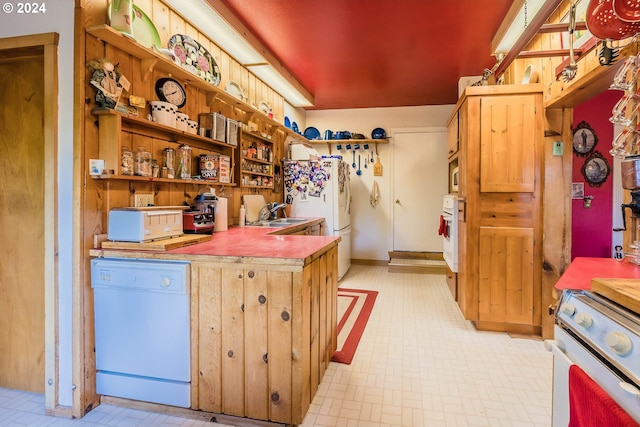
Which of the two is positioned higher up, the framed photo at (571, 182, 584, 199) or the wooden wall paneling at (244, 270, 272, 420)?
the framed photo at (571, 182, 584, 199)

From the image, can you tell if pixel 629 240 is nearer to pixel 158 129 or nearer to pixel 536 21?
pixel 536 21

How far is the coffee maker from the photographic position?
218cm

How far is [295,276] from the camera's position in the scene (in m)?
1.51

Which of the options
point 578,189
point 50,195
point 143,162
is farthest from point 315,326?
point 578,189

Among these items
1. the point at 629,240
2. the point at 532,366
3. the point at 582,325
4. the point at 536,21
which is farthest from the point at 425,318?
the point at 536,21

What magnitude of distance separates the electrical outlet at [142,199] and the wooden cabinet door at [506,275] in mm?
2573

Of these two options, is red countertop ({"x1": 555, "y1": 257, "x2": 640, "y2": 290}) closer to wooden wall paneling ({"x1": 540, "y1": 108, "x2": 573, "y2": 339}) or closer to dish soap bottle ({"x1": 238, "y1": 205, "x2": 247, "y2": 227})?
wooden wall paneling ({"x1": 540, "y1": 108, "x2": 573, "y2": 339})

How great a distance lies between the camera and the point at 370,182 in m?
5.47

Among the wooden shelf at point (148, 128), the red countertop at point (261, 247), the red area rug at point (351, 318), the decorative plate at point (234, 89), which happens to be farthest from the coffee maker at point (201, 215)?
the red area rug at point (351, 318)

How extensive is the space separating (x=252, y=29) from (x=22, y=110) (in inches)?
71.7

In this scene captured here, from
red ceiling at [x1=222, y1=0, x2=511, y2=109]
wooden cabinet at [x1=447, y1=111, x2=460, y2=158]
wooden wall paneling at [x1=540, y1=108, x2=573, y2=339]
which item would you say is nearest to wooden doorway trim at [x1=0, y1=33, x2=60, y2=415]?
red ceiling at [x1=222, y1=0, x2=511, y2=109]

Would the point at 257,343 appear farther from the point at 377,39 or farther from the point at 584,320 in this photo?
the point at 377,39

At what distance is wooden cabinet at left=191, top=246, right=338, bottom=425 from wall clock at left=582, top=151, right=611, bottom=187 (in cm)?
377

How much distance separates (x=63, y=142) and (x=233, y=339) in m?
1.34
